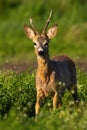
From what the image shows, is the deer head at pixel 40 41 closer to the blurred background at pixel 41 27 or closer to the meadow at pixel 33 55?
the meadow at pixel 33 55

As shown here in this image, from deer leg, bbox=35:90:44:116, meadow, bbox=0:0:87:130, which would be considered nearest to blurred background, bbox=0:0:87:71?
meadow, bbox=0:0:87:130

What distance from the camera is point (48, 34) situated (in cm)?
Result: 1420

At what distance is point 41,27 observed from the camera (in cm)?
3059

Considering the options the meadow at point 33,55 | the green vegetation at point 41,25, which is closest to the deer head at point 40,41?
the meadow at point 33,55

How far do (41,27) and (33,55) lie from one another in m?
2.60

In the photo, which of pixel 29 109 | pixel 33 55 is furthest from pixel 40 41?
pixel 33 55

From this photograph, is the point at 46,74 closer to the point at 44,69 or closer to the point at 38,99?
the point at 44,69

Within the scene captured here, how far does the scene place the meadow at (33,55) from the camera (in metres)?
10.8

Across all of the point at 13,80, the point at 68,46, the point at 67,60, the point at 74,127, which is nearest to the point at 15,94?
the point at 13,80

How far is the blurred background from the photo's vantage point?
93.6 feet

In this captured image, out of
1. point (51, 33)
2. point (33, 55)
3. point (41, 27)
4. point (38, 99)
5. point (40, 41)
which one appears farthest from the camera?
point (41, 27)

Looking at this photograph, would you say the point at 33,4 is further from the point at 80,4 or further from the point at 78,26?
the point at 78,26

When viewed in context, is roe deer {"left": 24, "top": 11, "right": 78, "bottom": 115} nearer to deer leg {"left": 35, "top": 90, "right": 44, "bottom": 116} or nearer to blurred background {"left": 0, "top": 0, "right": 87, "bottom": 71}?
deer leg {"left": 35, "top": 90, "right": 44, "bottom": 116}

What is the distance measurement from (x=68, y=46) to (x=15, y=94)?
1523 cm
